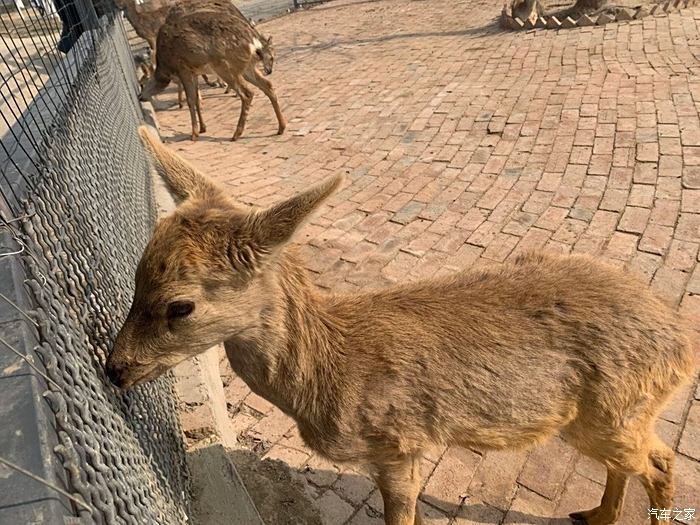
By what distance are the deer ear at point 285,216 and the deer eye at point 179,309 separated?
0.44 m

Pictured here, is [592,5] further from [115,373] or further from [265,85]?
[115,373]

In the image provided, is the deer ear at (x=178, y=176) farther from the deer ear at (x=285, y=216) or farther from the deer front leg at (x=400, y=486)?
the deer front leg at (x=400, y=486)

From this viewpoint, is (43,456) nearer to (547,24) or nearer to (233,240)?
(233,240)

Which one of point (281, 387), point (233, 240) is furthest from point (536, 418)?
point (233, 240)

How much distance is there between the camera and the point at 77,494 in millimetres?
1358

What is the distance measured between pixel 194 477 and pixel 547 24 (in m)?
12.9

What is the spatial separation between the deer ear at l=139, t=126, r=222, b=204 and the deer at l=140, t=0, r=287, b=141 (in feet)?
22.1

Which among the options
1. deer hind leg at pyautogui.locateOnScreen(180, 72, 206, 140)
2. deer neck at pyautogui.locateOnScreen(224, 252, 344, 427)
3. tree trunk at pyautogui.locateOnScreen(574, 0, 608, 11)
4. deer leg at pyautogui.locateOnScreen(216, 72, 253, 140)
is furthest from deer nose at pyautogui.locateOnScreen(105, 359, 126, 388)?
tree trunk at pyautogui.locateOnScreen(574, 0, 608, 11)

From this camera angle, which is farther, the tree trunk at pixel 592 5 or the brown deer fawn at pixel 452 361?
the tree trunk at pixel 592 5

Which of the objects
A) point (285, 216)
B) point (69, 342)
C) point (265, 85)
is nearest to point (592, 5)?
point (265, 85)

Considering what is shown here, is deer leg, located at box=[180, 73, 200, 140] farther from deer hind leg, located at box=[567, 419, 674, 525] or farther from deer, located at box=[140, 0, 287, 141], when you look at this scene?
deer hind leg, located at box=[567, 419, 674, 525]

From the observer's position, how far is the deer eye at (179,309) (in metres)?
2.43

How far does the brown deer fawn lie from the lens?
2.76 metres

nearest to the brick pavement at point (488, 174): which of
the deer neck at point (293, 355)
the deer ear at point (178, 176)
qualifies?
the deer neck at point (293, 355)
